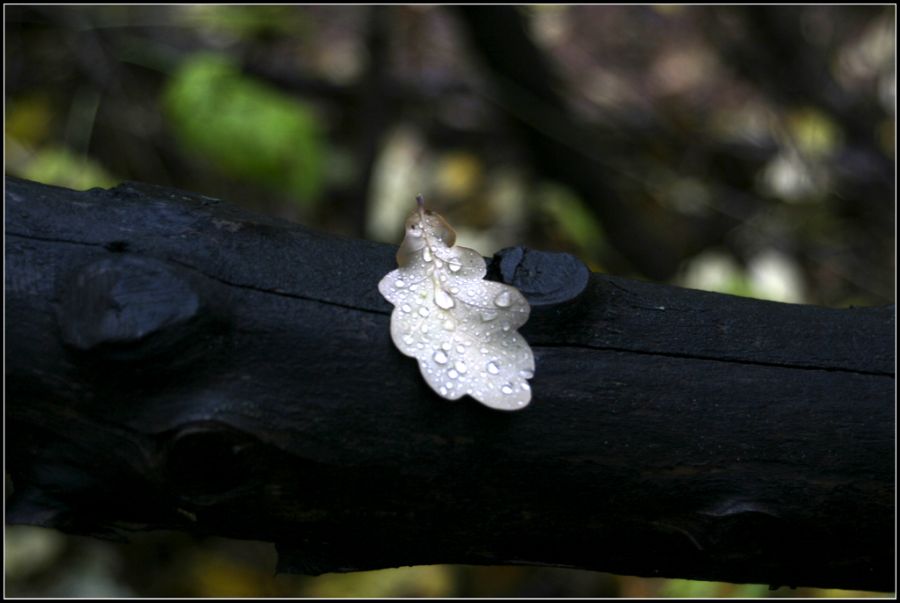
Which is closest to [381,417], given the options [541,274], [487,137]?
[541,274]

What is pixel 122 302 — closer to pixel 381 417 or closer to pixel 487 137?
pixel 381 417

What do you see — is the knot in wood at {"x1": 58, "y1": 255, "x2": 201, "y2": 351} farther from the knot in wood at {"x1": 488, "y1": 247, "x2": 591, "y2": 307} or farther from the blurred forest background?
the blurred forest background

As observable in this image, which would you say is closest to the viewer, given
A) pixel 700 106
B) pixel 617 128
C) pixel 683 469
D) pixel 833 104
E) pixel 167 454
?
pixel 167 454

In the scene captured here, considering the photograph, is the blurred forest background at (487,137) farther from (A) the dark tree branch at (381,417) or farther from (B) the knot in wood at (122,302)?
(B) the knot in wood at (122,302)

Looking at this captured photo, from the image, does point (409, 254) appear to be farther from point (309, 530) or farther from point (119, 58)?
point (119, 58)

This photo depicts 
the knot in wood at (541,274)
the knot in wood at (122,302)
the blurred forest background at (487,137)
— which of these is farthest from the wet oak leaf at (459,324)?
the blurred forest background at (487,137)

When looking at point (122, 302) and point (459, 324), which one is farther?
point (459, 324)

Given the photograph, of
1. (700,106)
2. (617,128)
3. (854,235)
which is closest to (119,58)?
(617,128)

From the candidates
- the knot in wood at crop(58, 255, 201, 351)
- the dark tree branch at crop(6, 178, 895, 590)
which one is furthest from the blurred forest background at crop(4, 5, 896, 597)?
the knot in wood at crop(58, 255, 201, 351)
